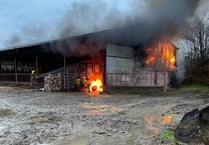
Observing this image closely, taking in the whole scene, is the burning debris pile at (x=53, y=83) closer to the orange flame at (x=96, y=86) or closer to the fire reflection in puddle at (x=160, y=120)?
the orange flame at (x=96, y=86)

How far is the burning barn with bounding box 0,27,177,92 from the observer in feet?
55.0

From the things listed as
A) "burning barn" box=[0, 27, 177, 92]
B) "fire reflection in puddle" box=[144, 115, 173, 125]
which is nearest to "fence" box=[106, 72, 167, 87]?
"burning barn" box=[0, 27, 177, 92]

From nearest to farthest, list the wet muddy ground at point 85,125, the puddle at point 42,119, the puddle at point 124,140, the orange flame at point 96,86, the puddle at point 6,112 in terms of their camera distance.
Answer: the puddle at point 124,140 < the wet muddy ground at point 85,125 < the puddle at point 42,119 < the puddle at point 6,112 < the orange flame at point 96,86

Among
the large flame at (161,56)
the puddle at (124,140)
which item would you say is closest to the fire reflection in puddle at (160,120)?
the puddle at (124,140)

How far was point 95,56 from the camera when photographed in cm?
1811

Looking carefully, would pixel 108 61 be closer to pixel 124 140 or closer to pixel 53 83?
pixel 53 83

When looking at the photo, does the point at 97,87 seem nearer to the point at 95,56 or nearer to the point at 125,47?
the point at 95,56

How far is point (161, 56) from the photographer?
64.7 feet

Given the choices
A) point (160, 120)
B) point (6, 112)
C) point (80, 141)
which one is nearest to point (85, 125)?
point (80, 141)

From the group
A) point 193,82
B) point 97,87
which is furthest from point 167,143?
point 193,82

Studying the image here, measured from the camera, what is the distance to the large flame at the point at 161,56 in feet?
62.1

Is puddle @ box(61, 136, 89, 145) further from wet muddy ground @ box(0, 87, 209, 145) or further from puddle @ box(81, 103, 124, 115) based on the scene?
puddle @ box(81, 103, 124, 115)

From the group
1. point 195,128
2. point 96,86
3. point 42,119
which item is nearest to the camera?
point 195,128

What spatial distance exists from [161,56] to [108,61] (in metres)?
4.63
